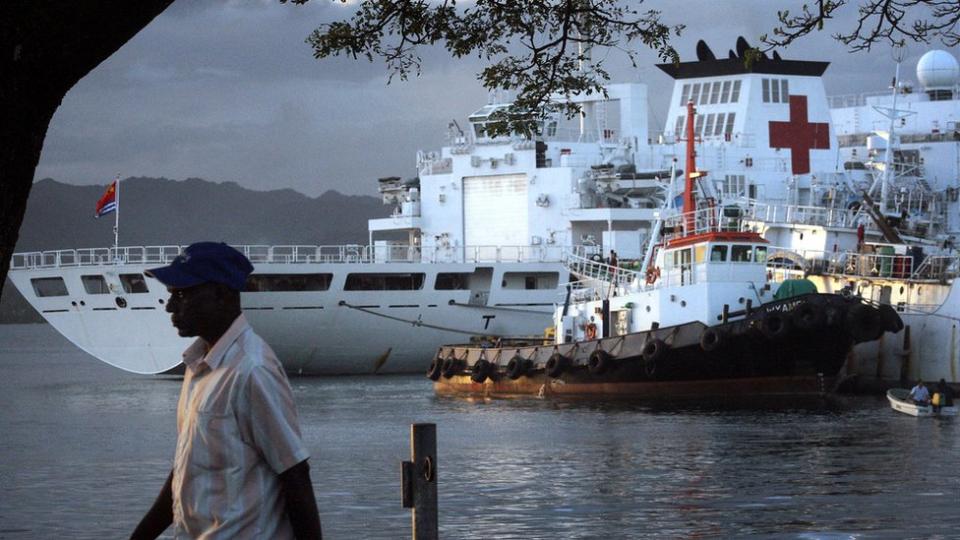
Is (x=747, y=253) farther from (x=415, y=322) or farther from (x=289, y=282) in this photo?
(x=289, y=282)

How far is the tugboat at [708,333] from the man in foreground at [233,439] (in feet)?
86.9

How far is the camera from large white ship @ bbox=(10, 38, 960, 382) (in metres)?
42.4

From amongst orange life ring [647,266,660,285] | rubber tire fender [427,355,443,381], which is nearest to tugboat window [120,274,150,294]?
rubber tire fender [427,355,443,381]

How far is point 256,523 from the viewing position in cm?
521

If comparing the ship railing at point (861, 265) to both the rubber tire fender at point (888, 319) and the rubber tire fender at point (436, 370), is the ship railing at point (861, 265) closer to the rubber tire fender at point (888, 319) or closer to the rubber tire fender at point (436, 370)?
the rubber tire fender at point (888, 319)

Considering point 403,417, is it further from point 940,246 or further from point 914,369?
point 940,246

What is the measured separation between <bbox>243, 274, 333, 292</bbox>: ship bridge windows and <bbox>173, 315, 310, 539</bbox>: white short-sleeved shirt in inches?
1534

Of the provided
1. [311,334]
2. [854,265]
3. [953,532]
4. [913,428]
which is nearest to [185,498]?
[953,532]

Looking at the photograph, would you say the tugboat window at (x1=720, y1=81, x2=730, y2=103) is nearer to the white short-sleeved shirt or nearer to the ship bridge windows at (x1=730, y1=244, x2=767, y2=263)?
the ship bridge windows at (x1=730, y1=244, x2=767, y2=263)

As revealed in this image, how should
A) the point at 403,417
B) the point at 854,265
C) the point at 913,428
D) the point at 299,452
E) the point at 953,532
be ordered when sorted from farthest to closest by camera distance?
1. the point at 854,265
2. the point at 403,417
3. the point at 913,428
4. the point at 953,532
5. the point at 299,452

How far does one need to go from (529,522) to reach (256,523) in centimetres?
1233

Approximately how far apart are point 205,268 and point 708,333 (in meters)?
26.7

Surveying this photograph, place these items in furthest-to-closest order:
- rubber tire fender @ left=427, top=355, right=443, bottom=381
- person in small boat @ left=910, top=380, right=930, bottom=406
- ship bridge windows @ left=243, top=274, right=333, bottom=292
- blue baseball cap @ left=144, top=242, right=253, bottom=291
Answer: ship bridge windows @ left=243, top=274, right=333, bottom=292, rubber tire fender @ left=427, top=355, right=443, bottom=381, person in small boat @ left=910, top=380, right=930, bottom=406, blue baseball cap @ left=144, top=242, right=253, bottom=291

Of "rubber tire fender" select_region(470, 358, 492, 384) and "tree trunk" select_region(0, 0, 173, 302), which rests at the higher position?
"tree trunk" select_region(0, 0, 173, 302)
